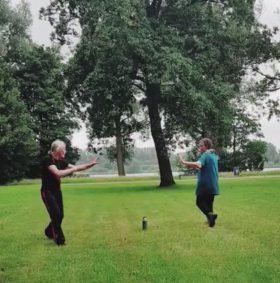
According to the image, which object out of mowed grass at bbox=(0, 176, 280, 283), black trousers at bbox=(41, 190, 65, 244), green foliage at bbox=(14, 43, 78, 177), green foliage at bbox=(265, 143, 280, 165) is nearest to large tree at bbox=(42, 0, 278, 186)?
mowed grass at bbox=(0, 176, 280, 283)

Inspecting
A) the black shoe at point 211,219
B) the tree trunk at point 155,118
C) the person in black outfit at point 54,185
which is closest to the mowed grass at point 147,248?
the black shoe at point 211,219

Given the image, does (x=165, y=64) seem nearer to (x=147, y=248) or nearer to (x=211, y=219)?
(x=211, y=219)

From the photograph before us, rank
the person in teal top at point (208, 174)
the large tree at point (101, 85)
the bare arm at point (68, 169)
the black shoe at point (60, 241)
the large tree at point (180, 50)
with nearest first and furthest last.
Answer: the bare arm at point (68, 169), the black shoe at point (60, 241), the person in teal top at point (208, 174), the large tree at point (180, 50), the large tree at point (101, 85)

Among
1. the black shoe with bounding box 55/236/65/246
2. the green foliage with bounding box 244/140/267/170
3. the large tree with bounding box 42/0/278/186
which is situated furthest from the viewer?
the green foliage with bounding box 244/140/267/170

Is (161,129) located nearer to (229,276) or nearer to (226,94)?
(226,94)

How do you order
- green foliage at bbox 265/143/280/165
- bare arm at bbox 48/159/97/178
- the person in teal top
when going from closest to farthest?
bare arm at bbox 48/159/97/178 → the person in teal top → green foliage at bbox 265/143/280/165

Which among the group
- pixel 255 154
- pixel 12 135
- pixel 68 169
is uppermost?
pixel 12 135

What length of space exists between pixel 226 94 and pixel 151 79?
448 cm

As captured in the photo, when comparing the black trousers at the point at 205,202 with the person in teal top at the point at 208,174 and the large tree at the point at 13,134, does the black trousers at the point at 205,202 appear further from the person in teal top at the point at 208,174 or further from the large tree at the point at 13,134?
the large tree at the point at 13,134

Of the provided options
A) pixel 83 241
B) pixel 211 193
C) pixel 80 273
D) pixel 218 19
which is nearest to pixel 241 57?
pixel 218 19

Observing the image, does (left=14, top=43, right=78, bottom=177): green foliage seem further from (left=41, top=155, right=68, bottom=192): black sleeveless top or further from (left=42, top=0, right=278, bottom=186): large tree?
(left=41, top=155, right=68, bottom=192): black sleeveless top

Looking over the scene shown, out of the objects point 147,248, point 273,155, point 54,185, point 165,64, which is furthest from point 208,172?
point 273,155

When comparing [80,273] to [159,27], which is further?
[159,27]

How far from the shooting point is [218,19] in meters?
36.6
